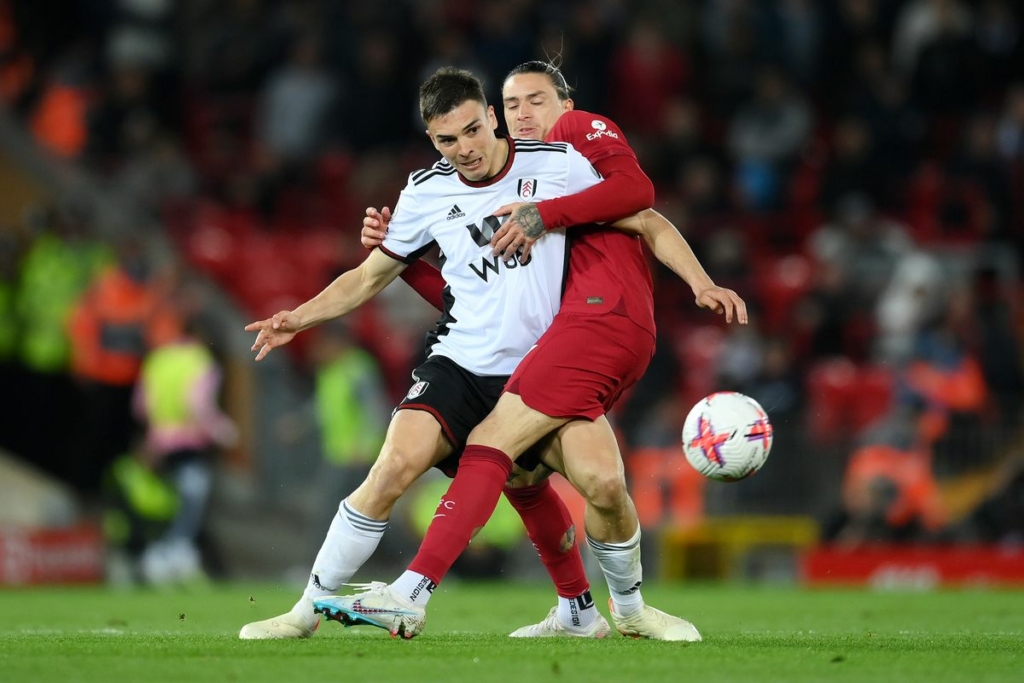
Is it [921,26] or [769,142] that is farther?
[921,26]

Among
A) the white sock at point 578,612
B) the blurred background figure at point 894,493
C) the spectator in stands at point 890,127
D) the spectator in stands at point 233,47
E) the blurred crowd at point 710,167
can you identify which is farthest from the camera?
the spectator in stands at point 233,47

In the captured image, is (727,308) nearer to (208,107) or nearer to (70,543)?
(70,543)

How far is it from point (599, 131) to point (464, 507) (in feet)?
5.82

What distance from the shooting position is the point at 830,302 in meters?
14.9

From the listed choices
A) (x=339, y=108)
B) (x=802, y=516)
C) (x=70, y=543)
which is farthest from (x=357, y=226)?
(x=802, y=516)

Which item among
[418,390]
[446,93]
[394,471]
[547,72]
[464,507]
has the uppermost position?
[547,72]

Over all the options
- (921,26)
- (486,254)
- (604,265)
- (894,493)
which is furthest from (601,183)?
(921,26)

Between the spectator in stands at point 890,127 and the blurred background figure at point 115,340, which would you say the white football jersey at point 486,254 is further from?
the spectator in stands at point 890,127

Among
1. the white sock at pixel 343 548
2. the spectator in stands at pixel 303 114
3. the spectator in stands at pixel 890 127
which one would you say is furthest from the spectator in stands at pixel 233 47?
the white sock at pixel 343 548

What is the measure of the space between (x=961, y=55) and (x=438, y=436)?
12.3 metres

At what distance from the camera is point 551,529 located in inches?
274

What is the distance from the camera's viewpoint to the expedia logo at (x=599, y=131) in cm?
694

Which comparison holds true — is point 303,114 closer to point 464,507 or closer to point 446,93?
point 446,93

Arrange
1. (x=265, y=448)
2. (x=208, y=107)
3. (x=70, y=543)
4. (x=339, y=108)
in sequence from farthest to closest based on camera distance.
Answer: (x=208, y=107) < (x=339, y=108) < (x=265, y=448) < (x=70, y=543)
